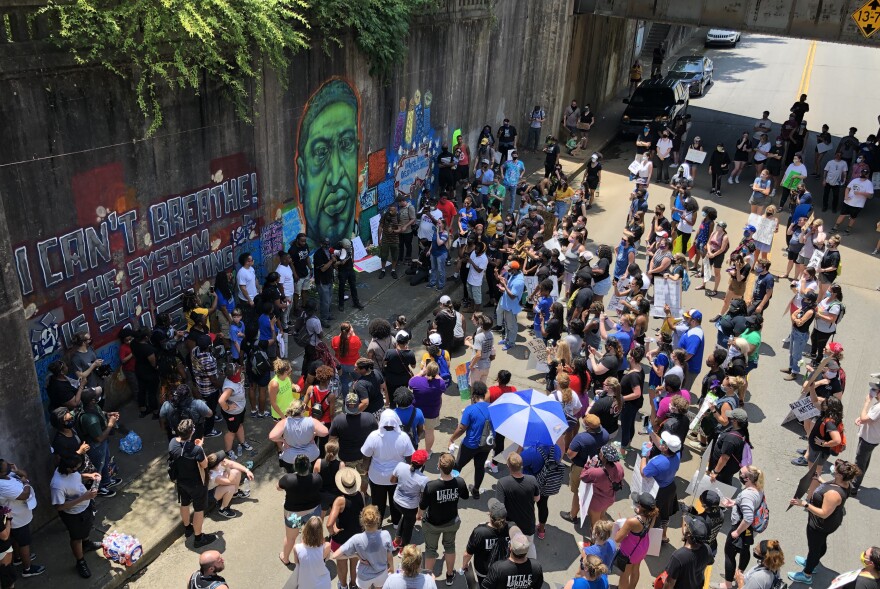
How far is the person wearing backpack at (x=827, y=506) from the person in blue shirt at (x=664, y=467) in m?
1.38

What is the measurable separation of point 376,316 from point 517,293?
281 centimetres

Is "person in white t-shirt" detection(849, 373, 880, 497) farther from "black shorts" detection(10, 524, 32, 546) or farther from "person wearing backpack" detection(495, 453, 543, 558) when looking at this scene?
"black shorts" detection(10, 524, 32, 546)

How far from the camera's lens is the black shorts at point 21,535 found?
7.68 meters

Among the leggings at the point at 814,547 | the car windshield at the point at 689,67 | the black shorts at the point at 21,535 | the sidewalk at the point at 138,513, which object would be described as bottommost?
the sidewalk at the point at 138,513

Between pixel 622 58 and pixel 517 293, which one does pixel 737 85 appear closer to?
pixel 622 58

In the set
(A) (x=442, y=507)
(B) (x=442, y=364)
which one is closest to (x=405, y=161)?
(B) (x=442, y=364)

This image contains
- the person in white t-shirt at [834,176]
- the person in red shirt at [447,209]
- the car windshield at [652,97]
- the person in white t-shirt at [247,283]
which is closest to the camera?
the person in white t-shirt at [247,283]

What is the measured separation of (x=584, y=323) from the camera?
11.8 m

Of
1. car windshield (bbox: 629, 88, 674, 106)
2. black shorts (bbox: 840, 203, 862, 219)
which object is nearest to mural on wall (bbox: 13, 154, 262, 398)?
black shorts (bbox: 840, 203, 862, 219)

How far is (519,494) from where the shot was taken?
25.6ft

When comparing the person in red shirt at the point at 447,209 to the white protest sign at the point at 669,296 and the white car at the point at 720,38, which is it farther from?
the white car at the point at 720,38

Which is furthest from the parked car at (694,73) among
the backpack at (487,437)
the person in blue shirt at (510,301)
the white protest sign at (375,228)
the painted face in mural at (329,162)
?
the backpack at (487,437)

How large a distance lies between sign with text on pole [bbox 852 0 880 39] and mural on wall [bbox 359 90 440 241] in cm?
1153

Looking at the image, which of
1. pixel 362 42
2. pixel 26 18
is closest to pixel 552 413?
pixel 26 18
